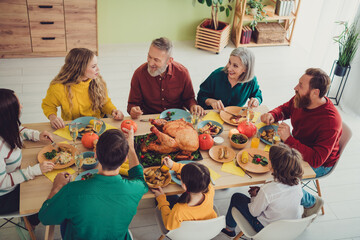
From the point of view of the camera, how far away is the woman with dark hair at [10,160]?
202 centimetres

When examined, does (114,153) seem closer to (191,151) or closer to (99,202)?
(99,202)

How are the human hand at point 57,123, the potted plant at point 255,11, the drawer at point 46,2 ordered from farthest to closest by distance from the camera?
the potted plant at point 255,11, the drawer at point 46,2, the human hand at point 57,123

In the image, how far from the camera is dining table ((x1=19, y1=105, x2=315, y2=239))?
1.93m

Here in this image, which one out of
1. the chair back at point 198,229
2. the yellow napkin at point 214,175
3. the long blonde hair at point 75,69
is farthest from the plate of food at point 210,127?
the long blonde hair at point 75,69

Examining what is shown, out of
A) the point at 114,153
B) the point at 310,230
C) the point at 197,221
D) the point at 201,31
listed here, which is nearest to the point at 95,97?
the point at 114,153

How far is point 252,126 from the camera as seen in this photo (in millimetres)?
2568

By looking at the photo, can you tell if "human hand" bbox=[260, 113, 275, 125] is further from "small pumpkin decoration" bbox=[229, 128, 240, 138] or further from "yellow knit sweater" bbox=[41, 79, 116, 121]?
"yellow knit sweater" bbox=[41, 79, 116, 121]

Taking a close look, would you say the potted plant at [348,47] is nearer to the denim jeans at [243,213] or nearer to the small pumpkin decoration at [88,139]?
the denim jeans at [243,213]

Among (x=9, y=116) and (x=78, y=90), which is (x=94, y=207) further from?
(x=78, y=90)

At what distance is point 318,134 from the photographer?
2.50 m

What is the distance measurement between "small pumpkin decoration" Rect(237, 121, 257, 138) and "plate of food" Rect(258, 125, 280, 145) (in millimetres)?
69

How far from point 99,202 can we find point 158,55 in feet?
4.79

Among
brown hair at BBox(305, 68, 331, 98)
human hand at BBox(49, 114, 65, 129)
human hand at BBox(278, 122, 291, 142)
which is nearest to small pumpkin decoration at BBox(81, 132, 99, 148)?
human hand at BBox(49, 114, 65, 129)

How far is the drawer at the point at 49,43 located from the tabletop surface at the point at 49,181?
9.12 ft
